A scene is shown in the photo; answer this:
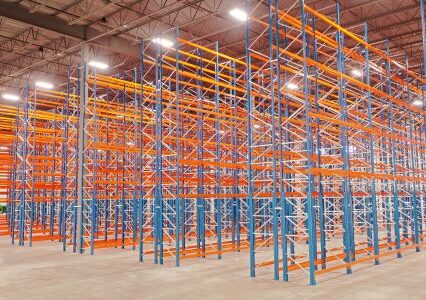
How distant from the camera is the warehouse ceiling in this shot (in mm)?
17812

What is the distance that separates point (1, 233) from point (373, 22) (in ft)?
71.8

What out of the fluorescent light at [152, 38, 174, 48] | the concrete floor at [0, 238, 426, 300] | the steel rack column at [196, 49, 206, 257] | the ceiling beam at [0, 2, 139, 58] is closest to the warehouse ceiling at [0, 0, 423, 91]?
the ceiling beam at [0, 2, 139, 58]

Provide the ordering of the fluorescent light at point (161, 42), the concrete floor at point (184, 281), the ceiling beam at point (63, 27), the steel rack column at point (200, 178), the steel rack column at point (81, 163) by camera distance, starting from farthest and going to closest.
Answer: the ceiling beam at point (63, 27)
the steel rack column at point (81, 163)
the steel rack column at point (200, 178)
the fluorescent light at point (161, 42)
the concrete floor at point (184, 281)

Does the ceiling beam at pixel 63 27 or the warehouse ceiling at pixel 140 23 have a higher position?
the warehouse ceiling at pixel 140 23

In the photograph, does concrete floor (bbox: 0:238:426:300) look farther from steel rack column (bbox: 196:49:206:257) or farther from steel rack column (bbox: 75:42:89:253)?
steel rack column (bbox: 75:42:89:253)

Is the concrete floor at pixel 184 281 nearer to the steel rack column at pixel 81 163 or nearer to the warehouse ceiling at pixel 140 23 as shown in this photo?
the steel rack column at pixel 81 163

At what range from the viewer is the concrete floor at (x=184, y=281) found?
9234 mm

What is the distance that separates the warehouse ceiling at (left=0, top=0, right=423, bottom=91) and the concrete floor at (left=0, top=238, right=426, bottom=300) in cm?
846

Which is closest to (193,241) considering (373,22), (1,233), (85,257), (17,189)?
(85,257)

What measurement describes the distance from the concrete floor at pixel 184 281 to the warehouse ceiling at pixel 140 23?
27.8 ft

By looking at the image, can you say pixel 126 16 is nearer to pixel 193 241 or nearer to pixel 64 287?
pixel 193 241

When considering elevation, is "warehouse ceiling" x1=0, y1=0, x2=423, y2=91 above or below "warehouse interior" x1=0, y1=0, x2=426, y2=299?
above

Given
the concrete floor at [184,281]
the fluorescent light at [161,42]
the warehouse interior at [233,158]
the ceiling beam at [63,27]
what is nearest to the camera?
the concrete floor at [184,281]

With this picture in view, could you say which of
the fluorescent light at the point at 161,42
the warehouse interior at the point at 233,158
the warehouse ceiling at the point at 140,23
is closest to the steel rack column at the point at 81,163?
the warehouse interior at the point at 233,158
